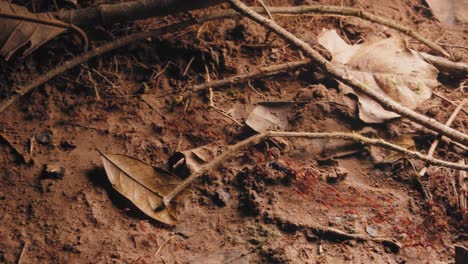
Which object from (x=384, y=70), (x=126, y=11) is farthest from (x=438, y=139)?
(x=126, y=11)

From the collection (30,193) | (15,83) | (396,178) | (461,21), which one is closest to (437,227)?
(396,178)

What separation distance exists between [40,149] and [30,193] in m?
0.21

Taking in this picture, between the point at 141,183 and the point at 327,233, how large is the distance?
0.74 metres

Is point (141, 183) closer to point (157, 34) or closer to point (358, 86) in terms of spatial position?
point (157, 34)

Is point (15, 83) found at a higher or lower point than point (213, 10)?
lower

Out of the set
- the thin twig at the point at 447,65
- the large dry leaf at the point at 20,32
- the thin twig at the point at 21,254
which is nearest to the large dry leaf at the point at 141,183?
the thin twig at the point at 21,254

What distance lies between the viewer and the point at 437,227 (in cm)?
183

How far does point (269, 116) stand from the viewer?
2084 millimetres

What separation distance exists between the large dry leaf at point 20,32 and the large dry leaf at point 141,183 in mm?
595

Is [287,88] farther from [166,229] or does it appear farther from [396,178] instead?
[166,229]

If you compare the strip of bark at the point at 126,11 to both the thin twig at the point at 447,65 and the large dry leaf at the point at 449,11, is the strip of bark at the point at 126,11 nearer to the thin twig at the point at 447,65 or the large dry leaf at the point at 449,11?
the thin twig at the point at 447,65

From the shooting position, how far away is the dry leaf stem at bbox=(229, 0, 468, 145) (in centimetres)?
197

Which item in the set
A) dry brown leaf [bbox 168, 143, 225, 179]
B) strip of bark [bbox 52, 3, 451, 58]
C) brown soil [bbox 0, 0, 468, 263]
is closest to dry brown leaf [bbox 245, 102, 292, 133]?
brown soil [bbox 0, 0, 468, 263]

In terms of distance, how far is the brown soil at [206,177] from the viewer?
1.70 m
